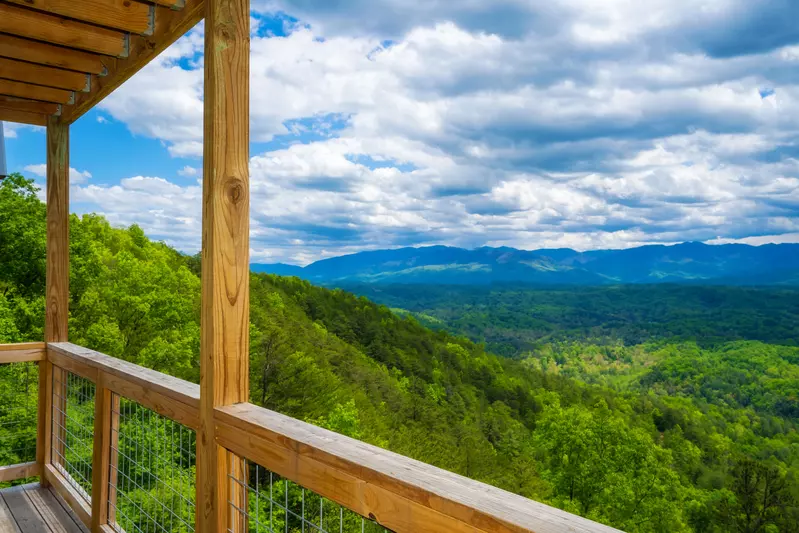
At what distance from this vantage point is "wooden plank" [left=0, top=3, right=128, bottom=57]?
5.37ft

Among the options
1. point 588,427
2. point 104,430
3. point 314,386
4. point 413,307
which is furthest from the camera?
point 413,307

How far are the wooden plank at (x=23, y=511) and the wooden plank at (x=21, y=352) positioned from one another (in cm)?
68

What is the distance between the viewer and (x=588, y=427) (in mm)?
29094

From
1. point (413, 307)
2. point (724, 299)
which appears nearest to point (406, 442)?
point (413, 307)

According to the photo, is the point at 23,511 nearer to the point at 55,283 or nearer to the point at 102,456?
the point at 102,456

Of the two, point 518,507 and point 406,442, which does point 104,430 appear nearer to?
point 518,507

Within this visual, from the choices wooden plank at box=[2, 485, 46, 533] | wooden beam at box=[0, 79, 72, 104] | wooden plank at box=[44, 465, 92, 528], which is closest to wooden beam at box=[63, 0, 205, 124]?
wooden beam at box=[0, 79, 72, 104]

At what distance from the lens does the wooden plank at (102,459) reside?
82.4 inches

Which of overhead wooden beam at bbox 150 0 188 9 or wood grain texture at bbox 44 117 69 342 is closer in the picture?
overhead wooden beam at bbox 150 0 188 9

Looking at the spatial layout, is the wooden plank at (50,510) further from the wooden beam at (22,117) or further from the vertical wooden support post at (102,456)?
the wooden beam at (22,117)

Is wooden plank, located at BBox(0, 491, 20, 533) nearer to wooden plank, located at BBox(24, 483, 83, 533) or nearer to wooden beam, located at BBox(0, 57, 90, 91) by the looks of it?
wooden plank, located at BBox(24, 483, 83, 533)

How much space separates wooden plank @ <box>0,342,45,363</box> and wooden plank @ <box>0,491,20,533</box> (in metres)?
0.71

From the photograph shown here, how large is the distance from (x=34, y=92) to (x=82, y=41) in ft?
2.82

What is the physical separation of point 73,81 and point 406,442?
25284mm
